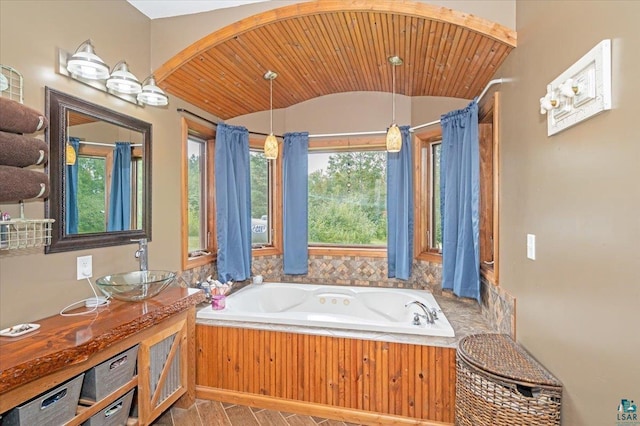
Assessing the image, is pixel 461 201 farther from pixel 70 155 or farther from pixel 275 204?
pixel 70 155

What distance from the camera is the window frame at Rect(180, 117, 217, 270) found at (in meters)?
2.82

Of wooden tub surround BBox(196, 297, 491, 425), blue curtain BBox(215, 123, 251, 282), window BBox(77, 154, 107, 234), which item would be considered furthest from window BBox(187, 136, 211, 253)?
wooden tub surround BBox(196, 297, 491, 425)

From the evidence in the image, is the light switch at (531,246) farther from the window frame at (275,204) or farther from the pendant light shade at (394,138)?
the window frame at (275,204)

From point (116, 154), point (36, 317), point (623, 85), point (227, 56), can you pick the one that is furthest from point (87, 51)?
point (623, 85)

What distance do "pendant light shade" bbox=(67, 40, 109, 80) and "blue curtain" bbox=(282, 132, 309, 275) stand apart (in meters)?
1.99

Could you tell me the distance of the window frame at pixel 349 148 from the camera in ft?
11.6

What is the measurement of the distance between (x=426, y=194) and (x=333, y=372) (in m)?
2.04

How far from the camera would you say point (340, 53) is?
2682 mm

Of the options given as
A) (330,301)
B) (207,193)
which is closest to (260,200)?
(207,193)

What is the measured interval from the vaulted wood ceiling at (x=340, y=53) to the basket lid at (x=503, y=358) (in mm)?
1779

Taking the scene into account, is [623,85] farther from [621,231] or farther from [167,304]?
[167,304]

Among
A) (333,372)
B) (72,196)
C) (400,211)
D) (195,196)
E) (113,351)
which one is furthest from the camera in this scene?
(400,211)

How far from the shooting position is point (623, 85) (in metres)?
1.05

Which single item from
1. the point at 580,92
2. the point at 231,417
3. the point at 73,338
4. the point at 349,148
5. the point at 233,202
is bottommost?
the point at 231,417
